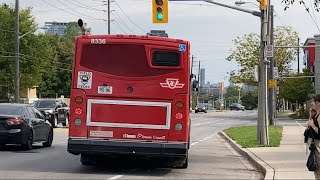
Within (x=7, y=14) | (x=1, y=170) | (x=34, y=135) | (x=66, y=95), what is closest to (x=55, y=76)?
(x=66, y=95)

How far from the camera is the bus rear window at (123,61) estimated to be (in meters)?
12.7

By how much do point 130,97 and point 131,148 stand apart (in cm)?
114

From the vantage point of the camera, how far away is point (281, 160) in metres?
15.5

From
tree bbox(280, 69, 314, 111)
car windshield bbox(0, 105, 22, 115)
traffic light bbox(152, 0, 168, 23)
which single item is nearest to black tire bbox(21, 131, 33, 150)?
car windshield bbox(0, 105, 22, 115)

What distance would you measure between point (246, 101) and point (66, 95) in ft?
231

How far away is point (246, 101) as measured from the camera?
14762cm

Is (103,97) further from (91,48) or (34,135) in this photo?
(34,135)

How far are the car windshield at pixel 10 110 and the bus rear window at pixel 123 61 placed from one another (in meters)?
5.67

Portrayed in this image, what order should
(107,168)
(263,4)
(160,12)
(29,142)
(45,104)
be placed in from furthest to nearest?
(45,104) < (160,12) < (263,4) < (29,142) < (107,168)

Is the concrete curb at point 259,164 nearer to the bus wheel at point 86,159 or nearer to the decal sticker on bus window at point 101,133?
the decal sticker on bus window at point 101,133

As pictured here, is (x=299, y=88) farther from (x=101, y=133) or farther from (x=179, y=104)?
(x=101, y=133)

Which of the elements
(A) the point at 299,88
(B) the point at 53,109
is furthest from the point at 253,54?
(B) the point at 53,109

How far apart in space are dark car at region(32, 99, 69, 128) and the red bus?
19543mm

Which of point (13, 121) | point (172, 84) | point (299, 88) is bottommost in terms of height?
point (13, 121)
